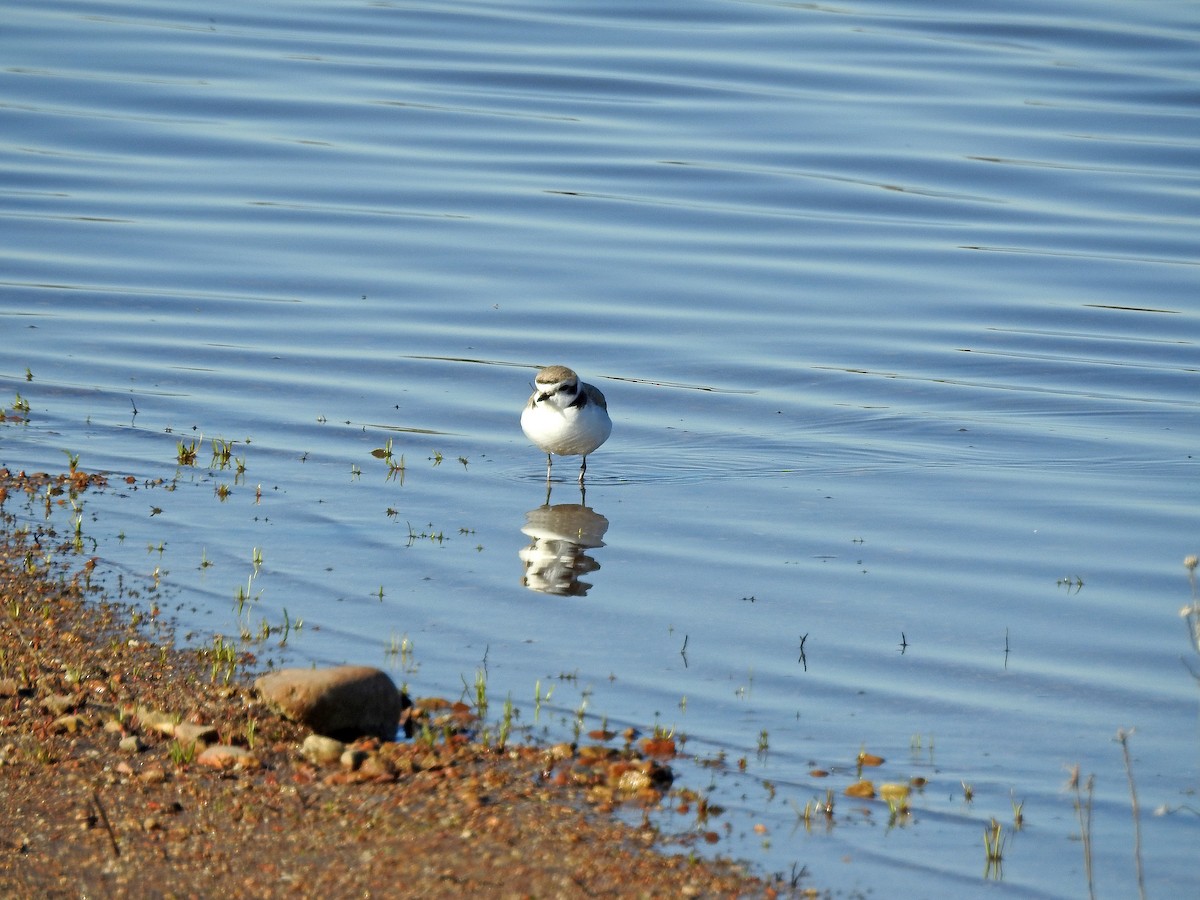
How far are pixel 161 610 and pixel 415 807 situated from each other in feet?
10.2

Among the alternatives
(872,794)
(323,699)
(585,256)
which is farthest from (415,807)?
(585,256)

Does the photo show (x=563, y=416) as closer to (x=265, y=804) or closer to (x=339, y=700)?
(x=339, y=700)

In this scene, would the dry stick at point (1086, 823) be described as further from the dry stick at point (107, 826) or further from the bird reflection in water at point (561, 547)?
the bird reflection in water at point (561, 547)

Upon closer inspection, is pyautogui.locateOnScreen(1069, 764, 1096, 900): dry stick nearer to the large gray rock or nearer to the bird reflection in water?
the large gray rock

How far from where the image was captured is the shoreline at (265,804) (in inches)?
235

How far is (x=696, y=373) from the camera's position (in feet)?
52.1

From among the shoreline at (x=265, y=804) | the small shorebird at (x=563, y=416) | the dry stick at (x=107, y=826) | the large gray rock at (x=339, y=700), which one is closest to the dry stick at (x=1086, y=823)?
the shoreline at (x=265, y=804)

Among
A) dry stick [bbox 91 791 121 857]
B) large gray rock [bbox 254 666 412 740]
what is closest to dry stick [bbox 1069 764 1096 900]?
large gray rock [bbox 254 666 412 740]

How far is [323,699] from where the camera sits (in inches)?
279

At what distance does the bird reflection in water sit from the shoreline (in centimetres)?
263

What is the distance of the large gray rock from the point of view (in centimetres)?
710

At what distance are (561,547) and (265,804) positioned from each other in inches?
186

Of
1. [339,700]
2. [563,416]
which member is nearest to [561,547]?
[563,416]

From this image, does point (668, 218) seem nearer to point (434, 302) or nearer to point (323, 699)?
point (434, 302)
